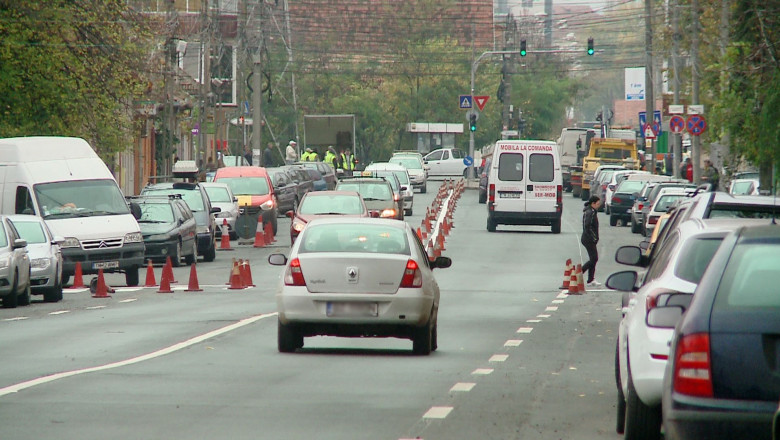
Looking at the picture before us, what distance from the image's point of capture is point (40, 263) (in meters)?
23.7

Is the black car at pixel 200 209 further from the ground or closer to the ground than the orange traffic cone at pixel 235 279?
further from the ground

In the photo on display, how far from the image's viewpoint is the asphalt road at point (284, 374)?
10.1m

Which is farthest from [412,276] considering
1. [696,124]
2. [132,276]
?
[696,124]

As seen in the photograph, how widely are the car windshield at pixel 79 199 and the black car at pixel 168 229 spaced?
205 cm

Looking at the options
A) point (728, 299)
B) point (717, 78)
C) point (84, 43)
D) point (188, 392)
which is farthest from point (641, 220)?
point (728, 299)

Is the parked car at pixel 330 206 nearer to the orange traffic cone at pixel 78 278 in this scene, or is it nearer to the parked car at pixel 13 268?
the orange traffic cone at pixel 78 278

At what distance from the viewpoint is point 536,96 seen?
106 meters

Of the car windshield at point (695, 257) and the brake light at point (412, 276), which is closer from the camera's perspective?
the car windshield at point (695, 257)

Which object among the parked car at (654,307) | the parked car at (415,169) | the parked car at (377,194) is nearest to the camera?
the parked car at (654,307)

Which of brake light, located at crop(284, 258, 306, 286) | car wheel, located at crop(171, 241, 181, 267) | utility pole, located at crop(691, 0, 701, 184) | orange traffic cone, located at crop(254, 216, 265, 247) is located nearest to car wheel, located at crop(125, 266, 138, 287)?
car wheel, located at crop(171, 241, 181, 267)

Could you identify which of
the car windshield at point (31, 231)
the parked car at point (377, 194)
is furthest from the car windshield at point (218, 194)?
the car windshield at point (31, 231)

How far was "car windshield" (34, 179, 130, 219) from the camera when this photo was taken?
2809cm

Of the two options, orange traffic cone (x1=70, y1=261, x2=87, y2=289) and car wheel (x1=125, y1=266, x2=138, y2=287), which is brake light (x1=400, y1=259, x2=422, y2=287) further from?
car wheel (x1=125, y1=266, x2=138, y2=287)

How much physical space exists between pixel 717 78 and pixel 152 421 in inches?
964
